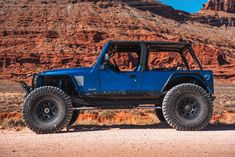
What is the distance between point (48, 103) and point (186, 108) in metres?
2.93

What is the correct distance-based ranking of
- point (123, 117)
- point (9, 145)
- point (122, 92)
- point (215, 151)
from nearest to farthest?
point (215, 151), point (9, 145), point (122, 92), point (123, 117)

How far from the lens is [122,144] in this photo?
7.02 metres

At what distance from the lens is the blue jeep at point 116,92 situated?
30.0 ft

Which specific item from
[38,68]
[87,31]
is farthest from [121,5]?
[38,68]

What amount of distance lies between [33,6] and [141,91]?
8267cm

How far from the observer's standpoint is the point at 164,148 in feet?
22.1

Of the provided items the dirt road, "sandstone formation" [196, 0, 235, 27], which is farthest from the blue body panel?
"sandstone formation" [196, 0, 235, 27]

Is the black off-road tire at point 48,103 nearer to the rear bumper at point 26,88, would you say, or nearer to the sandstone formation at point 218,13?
the rear bumper at point 26,88

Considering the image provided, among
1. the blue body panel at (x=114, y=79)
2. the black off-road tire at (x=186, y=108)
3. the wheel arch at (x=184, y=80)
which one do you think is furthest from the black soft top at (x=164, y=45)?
the black off-road tire at (x=186, y=108)

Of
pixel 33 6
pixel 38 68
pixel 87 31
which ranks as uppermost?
pixel 33 6

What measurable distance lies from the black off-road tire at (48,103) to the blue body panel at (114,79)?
406 millimetres

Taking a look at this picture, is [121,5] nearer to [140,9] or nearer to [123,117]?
[140,9]

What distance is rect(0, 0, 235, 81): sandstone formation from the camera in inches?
3044

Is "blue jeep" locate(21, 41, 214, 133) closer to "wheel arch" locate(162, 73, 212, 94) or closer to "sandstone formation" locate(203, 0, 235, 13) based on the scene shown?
"wheel arch" locate(162, 73, 212, 94)
